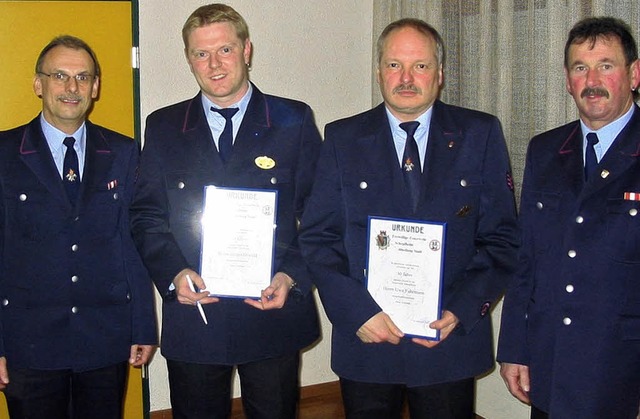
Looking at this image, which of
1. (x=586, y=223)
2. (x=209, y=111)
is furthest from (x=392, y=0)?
(x=586, y=223)

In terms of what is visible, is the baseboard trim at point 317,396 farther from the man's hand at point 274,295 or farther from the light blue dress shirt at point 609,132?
the light blue dress shirt at point 609,132

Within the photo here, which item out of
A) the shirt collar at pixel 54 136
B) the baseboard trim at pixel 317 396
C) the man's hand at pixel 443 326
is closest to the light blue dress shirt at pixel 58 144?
the shirt collar at pixel 54 136

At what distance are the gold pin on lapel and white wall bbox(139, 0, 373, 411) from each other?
153 centimetres

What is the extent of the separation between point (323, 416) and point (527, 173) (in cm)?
228

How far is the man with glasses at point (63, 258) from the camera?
2.46 m

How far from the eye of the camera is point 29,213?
8.05ft

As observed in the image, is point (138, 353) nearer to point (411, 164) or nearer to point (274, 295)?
point (274, 295)

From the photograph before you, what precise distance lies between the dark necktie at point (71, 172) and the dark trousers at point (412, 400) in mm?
1137

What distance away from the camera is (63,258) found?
Result: 8.07 feet

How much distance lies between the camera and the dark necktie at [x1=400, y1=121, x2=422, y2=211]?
2217 mm

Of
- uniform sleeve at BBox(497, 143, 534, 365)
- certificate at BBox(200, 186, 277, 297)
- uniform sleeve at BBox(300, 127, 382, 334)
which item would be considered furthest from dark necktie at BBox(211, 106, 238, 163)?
uniform sleeve at BBox(497, 143, 534, 365)

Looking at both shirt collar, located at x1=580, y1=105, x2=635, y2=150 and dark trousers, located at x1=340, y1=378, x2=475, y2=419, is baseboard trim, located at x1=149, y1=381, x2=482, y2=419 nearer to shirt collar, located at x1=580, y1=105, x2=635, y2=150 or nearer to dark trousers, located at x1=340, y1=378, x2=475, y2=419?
dark trousers, located at x1=340, y1=378, x2=475, y2=419

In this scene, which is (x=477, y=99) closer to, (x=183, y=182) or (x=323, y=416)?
(x=183, y=182)

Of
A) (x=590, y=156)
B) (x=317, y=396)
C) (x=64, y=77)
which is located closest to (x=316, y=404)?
(x=317, y=396)
